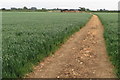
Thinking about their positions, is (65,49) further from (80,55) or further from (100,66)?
(100,66)

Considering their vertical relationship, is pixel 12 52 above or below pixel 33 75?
above

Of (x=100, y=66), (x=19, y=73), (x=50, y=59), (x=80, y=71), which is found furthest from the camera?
(x=50, y=59)

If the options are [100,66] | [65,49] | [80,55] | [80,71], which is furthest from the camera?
[65,49]

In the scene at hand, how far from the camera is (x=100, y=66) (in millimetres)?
10367

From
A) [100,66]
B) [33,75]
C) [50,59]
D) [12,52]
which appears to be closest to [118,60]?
[100,66]

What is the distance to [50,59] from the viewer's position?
1170 centimetres

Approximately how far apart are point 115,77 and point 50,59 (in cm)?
400

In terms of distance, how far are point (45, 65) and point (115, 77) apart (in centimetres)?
338

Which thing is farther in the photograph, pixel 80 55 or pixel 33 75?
pixel 80 55

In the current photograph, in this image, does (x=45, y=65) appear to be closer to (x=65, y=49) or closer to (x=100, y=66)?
(x=100, y=66)

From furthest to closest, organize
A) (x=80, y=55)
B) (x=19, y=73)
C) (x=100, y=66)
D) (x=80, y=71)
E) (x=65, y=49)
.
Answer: (x=65, y=49) < (x=80, y=55) < (x=100, y=66) < (x=80, y=71) < (x=19, y=73)

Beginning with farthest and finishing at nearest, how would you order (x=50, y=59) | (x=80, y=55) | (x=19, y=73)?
(x=80, y=55) → (x=50, y=59) → (x=19, y=73)

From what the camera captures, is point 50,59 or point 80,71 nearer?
point 80,71

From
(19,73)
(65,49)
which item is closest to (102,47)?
(65,49)
